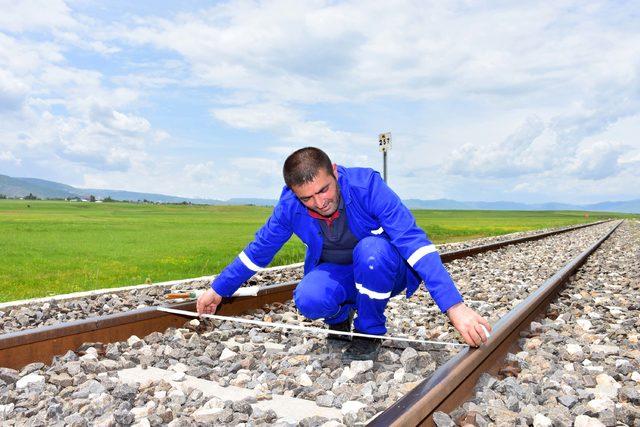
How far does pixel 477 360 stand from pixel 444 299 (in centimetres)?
35

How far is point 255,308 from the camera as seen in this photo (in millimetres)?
5297

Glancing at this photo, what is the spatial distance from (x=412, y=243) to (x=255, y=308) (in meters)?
2.51

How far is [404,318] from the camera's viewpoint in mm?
5098

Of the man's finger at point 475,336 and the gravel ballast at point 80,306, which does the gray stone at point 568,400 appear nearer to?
the man's finger at point 475,336

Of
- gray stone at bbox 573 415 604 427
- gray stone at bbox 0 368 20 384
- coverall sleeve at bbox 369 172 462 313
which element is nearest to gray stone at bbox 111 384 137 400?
gray stone at bbox 0 368 20 384

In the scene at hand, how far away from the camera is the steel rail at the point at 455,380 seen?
2184mm

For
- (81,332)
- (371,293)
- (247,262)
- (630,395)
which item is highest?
(247,262)

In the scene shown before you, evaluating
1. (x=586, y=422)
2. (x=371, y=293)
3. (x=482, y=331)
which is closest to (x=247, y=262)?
(x=371, y=293)

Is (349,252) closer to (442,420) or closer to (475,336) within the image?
(475,336)

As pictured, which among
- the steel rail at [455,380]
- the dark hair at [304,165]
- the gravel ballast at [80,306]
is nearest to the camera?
the steel rail at [455,380]

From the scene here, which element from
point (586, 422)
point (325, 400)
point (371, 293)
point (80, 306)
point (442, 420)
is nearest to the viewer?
point (442, 420)

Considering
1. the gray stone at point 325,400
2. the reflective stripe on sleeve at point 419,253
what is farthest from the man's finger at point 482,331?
the gray stone at point 325,400

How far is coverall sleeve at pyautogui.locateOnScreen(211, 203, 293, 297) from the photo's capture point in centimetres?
360

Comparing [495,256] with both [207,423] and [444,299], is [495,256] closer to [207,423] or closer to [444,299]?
[444,299]
